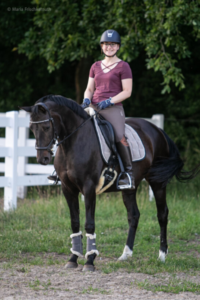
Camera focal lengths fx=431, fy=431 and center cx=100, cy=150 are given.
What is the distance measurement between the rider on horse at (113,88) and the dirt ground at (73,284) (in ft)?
3.97

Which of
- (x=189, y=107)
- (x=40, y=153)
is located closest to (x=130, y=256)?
(x=40, y=153)

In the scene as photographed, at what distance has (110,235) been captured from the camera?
6816 mm

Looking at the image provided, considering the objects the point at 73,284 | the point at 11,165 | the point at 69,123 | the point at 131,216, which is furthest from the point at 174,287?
the point at 11,165

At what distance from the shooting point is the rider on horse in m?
5.38

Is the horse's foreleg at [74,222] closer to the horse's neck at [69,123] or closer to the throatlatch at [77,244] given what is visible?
the throatlatch at [77,244]

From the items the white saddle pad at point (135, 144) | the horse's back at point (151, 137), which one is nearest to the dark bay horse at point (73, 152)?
the white saddle pad at point (135, 144)

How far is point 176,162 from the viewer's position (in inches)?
250

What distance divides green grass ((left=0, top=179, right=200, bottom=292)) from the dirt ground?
0.19 m

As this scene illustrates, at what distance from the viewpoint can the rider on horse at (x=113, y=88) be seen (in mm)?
5379

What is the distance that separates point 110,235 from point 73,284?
2.30 meters

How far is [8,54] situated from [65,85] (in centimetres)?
220

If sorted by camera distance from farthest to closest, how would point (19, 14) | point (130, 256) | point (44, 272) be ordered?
point (19, 14)
point (130, 256)
point (44, 272)

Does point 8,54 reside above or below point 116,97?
above

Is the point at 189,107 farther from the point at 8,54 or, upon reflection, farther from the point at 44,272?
the point at 44,272
